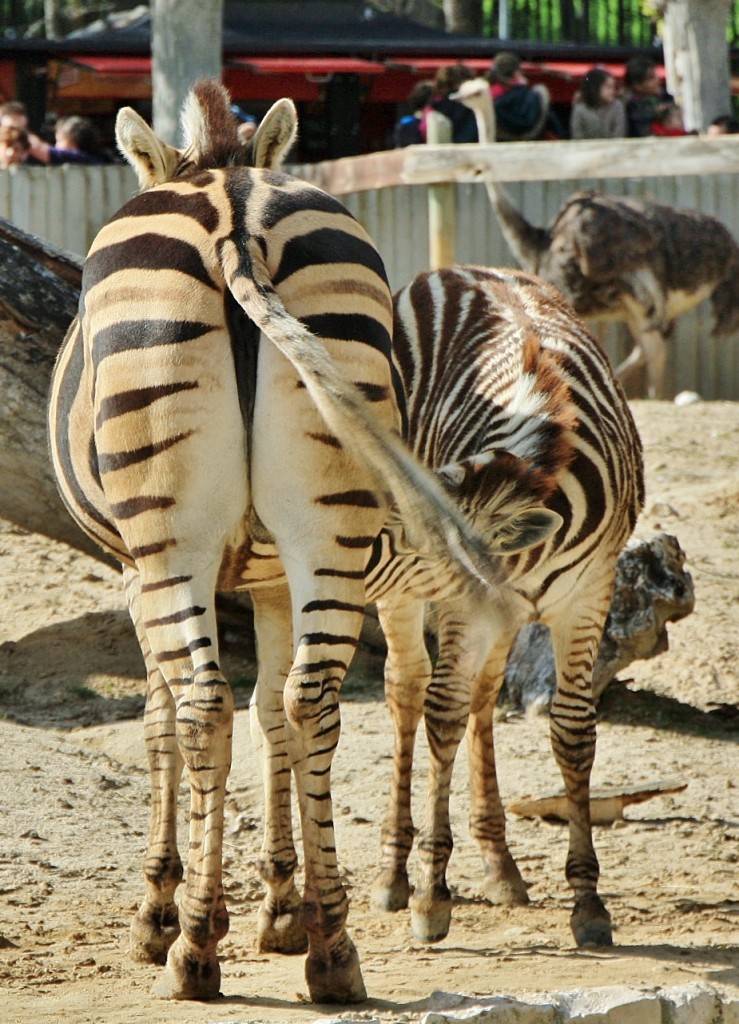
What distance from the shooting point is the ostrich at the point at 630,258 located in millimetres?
11945

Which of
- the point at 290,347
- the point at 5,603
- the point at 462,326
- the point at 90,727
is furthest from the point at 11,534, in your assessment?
the point at 290,347

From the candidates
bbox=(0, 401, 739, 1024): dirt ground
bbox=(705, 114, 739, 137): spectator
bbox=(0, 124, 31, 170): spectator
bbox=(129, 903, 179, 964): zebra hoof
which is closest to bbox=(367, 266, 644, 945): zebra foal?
bbox=(0, 401, 739, 1024): dirt ground

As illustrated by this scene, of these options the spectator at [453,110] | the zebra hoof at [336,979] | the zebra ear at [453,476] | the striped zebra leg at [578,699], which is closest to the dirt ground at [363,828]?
the zebra hoof at [336,979]

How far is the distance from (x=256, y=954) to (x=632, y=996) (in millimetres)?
1438

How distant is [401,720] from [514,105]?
32.4 feet

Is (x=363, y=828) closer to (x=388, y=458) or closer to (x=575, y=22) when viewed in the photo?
(x=388, y=458)

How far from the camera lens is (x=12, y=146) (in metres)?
12.2

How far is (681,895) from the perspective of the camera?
4992mm

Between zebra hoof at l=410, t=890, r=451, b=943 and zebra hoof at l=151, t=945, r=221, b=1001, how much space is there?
100 centimetres

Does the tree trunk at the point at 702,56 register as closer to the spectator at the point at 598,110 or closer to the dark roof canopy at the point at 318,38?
the dark roof canopy at the point at 318,38

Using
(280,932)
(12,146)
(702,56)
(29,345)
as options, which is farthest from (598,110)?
(280,932)

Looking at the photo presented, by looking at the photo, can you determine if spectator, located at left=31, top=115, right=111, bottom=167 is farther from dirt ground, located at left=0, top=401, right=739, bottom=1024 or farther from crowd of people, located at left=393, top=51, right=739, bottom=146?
dirt ground, located at left=0, top=401, right=739, bottom=1024

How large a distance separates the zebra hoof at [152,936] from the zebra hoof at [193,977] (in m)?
0.45

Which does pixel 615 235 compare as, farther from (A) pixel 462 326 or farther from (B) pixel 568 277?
(A) pixel 462 326
